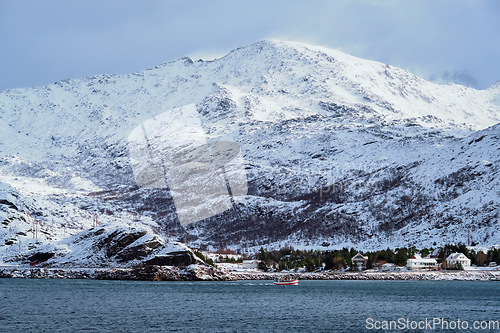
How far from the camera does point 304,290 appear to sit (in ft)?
447

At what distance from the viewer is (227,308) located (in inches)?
3770

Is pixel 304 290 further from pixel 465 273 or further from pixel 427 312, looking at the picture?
pixel 465 273

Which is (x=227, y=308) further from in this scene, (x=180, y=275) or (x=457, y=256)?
(x=457, y=256)

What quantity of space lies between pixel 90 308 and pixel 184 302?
19.4 meters

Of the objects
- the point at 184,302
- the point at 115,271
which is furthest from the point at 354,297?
the point at 115,271

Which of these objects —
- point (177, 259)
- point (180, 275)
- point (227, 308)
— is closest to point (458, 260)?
point (180, 275)

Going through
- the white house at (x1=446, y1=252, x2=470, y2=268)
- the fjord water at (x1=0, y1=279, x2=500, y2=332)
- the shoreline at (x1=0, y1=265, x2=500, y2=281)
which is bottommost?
the fjord water at (x1=0, y1=279, x2=500, y2=332)

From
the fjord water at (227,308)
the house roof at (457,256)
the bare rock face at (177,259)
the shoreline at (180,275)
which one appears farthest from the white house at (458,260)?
the bare rock face at (177,259)

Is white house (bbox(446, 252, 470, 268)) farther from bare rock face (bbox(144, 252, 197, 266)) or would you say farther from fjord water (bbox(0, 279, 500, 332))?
bare rock face (bbox(144, 252, 197, 266))

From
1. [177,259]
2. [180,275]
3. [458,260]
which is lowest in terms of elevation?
[180,275]

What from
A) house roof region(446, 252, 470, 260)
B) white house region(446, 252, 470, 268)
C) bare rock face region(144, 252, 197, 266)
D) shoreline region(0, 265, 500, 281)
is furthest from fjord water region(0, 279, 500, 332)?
house roof region(446, 252, 470, 260)

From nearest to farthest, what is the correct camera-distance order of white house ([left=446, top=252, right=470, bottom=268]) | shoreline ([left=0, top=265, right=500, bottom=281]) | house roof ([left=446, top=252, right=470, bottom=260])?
1. shoreline ([left=0, top=265, right=500, bottom=281])
2. white house ([left=446, top=252, right=470, bottom=268])
3. house roof ([left=446, top=252, right=470, bottom=260])

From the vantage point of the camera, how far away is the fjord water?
244 feet

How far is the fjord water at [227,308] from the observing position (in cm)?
7431
